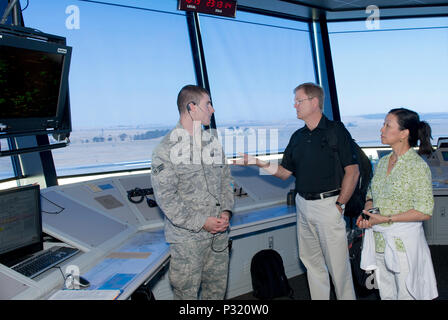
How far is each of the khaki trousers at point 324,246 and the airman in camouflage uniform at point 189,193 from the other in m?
0.63

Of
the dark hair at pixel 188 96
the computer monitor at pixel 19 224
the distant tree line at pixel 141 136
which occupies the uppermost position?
the dark hair at pixel 188 96

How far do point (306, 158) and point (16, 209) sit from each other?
1653mm

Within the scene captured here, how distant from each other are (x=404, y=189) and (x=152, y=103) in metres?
3.01

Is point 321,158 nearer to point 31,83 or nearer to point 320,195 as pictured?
point 320,195

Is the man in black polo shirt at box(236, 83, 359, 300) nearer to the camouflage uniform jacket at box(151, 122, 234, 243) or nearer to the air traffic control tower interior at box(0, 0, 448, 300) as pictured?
the camouflage uniform jacket at box(151, 122, 234, 243)

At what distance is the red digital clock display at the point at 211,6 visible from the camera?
3.68 m

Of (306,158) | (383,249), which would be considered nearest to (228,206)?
(306,158)

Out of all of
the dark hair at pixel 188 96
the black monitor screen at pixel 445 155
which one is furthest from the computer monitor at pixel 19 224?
the black monitor screen at pixel 445 155

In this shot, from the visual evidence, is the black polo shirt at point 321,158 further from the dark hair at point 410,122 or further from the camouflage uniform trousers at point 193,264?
the camouflage uniform trousers at point 193,264

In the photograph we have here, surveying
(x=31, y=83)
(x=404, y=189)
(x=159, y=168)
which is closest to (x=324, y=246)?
(x=404, y=189)

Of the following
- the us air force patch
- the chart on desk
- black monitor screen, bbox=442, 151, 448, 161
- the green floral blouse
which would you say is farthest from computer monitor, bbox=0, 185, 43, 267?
black monitor screen, bbox=442, 151, 448, 161

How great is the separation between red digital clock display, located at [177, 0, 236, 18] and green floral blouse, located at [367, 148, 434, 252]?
2.75 m

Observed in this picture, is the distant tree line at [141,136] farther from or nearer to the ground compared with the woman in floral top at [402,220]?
farther from the ground
